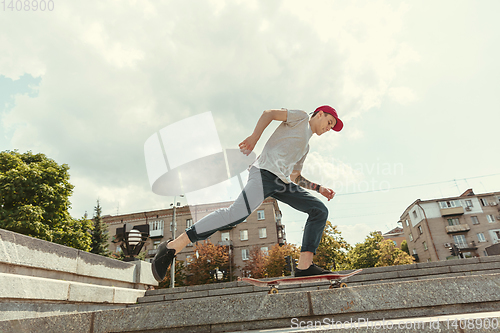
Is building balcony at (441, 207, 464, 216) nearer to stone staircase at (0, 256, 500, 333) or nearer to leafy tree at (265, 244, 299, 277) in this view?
leafy tree at (265, 244, 299, 277)

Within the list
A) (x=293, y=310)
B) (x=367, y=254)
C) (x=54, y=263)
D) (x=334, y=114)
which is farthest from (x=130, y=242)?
(x=367, y=254)

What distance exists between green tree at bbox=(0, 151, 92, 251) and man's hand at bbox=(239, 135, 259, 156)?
64.5ft

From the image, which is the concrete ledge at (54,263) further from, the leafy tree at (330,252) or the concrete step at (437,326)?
→ the leafy tree at (330,252)

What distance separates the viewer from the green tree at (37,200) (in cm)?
1766

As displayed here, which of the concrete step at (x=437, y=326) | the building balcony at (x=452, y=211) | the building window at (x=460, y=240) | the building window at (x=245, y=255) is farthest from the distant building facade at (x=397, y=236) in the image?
the concrete step at (x=437, y=326)

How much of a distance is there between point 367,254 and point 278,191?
144ft

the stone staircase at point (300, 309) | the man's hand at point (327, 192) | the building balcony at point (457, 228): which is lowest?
the stone staircase at point (300, 309)

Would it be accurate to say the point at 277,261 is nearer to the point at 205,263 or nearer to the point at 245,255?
the point at 205,263

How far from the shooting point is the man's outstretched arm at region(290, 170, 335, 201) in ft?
13.0

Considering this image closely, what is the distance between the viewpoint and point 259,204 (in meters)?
3.16

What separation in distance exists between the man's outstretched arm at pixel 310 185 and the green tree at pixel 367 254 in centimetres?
4111

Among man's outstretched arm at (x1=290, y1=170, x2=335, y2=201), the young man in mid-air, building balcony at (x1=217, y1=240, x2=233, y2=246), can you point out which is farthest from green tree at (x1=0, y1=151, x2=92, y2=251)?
building balcony at (x1=217, y1=240, x2=233, y2=246)

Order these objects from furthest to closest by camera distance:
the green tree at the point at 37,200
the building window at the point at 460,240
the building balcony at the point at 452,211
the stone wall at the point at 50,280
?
the building balcony at the point at 452,211 → the building window at the point at 460,240 → the green tree at the point at 37,200 → the stone wall at the point at 50,280

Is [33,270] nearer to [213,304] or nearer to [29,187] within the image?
[213,304]
